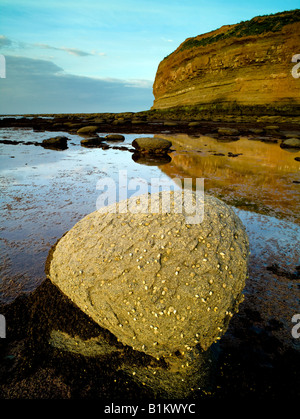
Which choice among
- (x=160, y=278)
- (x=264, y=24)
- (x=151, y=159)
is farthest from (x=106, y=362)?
(x=264, y=24)

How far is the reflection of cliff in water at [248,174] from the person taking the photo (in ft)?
17.3

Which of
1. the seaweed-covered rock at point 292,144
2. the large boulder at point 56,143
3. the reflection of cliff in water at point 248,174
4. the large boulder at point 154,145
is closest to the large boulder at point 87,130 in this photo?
the large boulder at point 56,143

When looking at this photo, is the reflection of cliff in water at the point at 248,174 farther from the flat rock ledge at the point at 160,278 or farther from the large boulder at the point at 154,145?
the flat rock ledge at the point at 160,278

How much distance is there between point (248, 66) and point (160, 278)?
1512 inches

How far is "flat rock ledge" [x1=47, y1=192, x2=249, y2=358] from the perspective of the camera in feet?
6.31

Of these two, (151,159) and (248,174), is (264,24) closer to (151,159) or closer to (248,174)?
(151,159)

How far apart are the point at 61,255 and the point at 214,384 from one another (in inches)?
71.3

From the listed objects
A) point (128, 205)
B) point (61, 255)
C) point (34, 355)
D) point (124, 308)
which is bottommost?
point (34, 355)

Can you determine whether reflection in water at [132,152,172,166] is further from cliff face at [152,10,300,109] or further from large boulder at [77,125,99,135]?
cliff face at [152,10,300,109]

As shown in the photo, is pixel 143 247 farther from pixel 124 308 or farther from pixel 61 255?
pixel 61 255

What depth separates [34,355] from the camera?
202cm

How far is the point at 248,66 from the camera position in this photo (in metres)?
31.9
